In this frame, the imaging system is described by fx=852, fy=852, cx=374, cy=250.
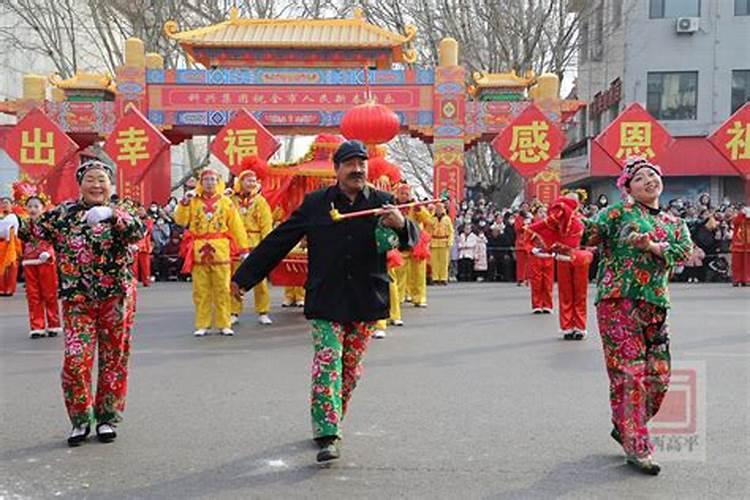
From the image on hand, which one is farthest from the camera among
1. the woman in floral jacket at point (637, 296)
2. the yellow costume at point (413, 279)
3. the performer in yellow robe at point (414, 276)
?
the yellow costume at point (413, 279)

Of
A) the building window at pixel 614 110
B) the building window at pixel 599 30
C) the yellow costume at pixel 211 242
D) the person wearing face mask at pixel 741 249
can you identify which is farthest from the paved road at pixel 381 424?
the building window at pixel 614 110

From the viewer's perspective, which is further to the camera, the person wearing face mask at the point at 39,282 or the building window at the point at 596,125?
the building window at the point at 596,125

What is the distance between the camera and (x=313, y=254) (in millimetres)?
4676

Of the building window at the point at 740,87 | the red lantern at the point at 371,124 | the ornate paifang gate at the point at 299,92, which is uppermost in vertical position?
the building window at the point at 740,87

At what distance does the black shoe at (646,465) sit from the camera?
431cm

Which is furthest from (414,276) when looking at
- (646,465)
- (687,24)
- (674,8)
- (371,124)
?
(674,8)

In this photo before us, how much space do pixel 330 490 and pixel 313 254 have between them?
1.28 meters

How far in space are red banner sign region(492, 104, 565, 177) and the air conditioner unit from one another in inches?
446

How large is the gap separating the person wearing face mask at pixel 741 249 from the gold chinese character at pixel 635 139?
194 centimetres

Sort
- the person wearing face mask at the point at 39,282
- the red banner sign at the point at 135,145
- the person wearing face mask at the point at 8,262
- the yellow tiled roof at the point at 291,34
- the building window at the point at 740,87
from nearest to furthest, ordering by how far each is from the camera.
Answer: the person wearing face mask at the point at 39,282, the person wearing face mask at the point at 8,262, the red banner sign at the point at 135,145, the yellow tiled roof at the point at 291,34, the building window at the point at 740,87

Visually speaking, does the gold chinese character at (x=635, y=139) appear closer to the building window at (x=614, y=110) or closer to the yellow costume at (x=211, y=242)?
the yellow costume at (x=211, y=242)

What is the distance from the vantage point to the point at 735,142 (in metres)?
14.9

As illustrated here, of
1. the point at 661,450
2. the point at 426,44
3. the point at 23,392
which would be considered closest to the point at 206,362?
the point at 23,392

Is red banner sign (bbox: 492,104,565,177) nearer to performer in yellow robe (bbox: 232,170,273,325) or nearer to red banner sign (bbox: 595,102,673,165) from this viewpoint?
red banner sign (bbox: 595,102,673,165)
